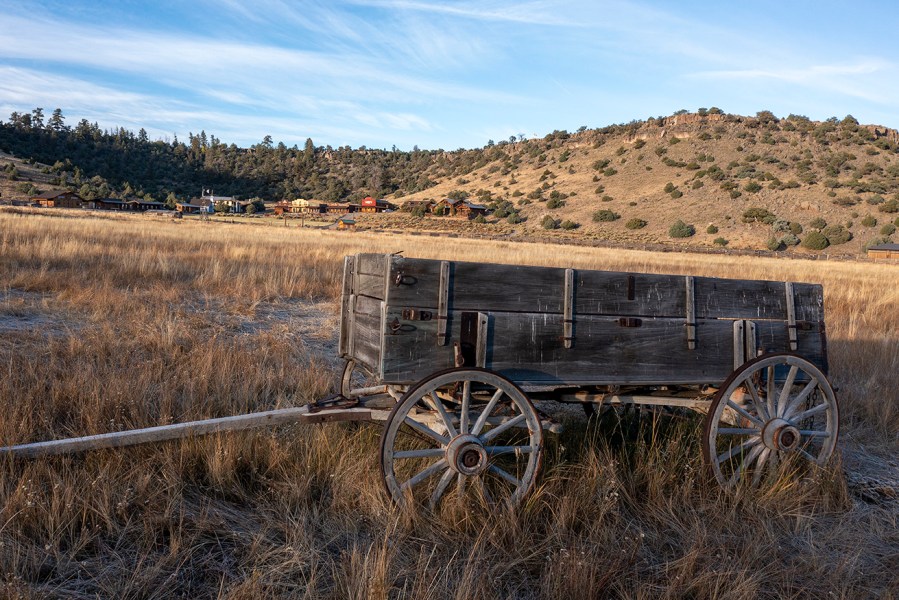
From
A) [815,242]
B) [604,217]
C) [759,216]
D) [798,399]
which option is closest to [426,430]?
[798,399]

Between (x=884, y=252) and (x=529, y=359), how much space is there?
170ft

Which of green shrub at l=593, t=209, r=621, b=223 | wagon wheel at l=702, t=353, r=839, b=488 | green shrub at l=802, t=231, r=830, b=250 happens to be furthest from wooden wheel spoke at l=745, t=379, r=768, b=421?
green shrub at l=593, t=209, r=621, b=223

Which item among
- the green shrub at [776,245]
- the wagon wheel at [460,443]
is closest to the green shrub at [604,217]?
the green shrub at [776,245]

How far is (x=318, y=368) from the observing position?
238 inches

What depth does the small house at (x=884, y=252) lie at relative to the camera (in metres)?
43.7

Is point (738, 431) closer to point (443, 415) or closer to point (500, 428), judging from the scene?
point (500, 428)

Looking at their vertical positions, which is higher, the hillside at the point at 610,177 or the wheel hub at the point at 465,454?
the hillside at the point at 610,177

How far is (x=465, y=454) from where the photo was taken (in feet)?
10.3

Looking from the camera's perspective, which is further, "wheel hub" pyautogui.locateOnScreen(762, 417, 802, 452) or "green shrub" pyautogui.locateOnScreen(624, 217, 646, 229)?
"green shrub" pyautogui.locateOnScreen(624, 217, 646, 229)

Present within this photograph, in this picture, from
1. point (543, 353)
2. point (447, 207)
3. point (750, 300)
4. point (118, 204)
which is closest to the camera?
point (543, 353)

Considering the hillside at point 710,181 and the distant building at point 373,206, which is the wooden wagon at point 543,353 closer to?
the hillside at point 710,181

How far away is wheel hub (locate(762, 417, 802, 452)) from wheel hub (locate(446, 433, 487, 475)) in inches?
72.8

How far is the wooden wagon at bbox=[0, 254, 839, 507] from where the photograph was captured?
124 inches

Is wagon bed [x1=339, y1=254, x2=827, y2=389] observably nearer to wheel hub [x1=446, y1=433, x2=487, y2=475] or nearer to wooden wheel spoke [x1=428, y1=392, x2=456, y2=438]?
wooden wheel spoke [x1=428, y1=392, x2=456, y2=438]
